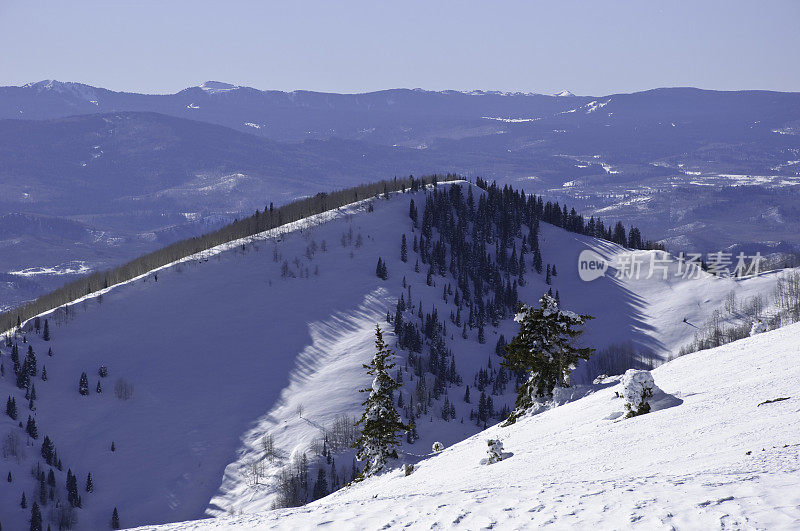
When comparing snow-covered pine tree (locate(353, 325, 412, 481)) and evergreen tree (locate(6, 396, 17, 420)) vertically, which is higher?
snow-covered pine tree (locate(353, 325, 412, 481))

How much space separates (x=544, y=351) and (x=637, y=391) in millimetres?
19300

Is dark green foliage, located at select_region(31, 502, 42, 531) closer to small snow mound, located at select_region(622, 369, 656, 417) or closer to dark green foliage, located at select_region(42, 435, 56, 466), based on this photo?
dark green foliage, located at select_region(42, 435, 56, 466)

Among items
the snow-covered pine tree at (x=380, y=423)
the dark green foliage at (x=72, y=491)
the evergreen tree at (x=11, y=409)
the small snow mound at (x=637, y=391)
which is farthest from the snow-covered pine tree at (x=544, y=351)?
the evergreen tree at (x=11, y=409)

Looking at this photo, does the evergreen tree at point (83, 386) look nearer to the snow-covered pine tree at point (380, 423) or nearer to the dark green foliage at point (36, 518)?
the dark green foliage at point (36, 518)

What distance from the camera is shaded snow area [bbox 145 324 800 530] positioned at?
76.6ft

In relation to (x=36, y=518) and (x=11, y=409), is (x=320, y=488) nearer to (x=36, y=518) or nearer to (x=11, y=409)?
(x=36, y=518)

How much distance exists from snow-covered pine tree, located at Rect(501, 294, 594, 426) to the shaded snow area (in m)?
8.45

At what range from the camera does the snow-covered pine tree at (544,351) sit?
60000 millimetres

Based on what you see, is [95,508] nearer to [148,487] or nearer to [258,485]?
[148,487]

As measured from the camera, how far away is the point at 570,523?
2355cm

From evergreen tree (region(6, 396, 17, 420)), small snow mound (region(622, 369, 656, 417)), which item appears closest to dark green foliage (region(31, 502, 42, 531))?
evergreen tree (region(6, 396, 17, 420))

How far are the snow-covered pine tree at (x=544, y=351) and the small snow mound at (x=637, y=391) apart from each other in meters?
17.4

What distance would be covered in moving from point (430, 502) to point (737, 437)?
42.3ft

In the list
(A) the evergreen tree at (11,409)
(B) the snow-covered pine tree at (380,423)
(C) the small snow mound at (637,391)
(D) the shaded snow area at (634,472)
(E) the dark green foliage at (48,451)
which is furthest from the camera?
(A) the evergreen tree at (11,409)
